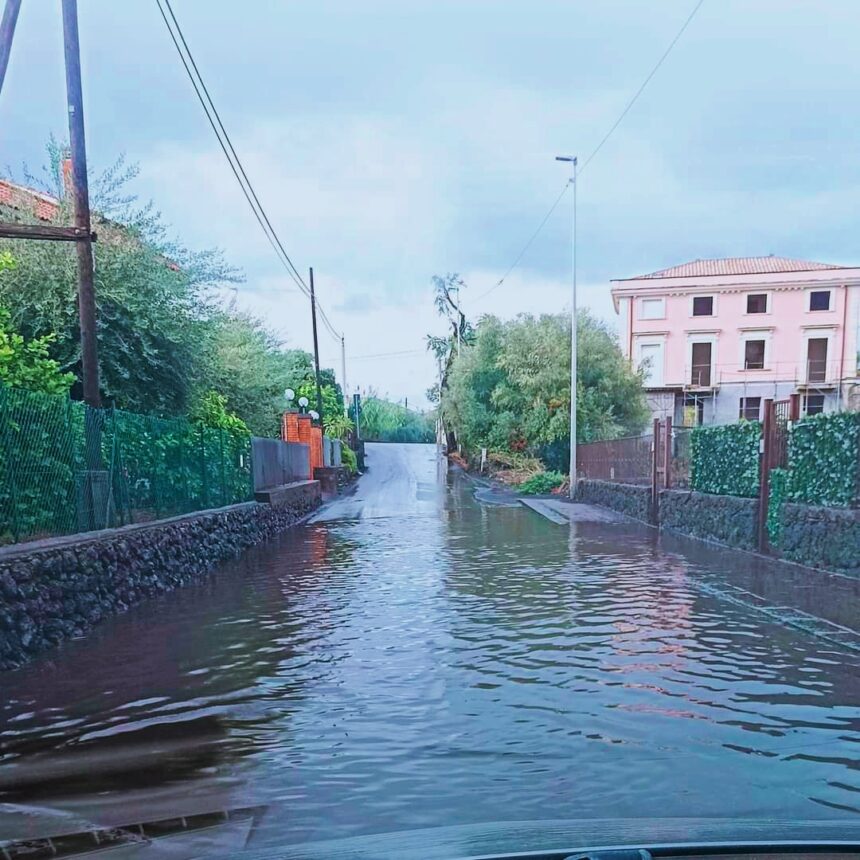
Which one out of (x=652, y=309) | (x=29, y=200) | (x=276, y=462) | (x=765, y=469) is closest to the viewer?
(x=765, y=469)

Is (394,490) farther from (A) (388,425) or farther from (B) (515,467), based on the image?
(A) (388,425)

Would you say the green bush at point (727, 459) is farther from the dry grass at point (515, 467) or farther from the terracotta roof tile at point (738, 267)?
the terracotta roof tile at point (738, 267)

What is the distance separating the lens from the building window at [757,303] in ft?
140

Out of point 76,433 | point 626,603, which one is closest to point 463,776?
point 626,603

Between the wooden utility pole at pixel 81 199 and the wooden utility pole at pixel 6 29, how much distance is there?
1.50m

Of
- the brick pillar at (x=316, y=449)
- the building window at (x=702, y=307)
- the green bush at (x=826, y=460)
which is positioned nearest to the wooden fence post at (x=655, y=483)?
the green bush at (x=826, y=460)

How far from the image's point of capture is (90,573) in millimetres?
8383

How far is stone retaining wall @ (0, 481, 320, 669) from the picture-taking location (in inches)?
270

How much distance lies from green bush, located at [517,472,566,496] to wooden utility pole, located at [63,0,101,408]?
72.3ft

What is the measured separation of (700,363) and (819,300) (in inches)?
282

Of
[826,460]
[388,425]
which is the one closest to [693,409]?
[826,460]

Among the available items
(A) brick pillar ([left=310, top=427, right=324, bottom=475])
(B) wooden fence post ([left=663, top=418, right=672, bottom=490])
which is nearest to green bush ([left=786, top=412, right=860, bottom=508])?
(B) wooden fence post ([left=663, top=418, right=672, bottom=490])

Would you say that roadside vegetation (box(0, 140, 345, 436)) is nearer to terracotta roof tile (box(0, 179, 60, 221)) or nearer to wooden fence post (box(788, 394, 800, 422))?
terracotta roof tile (box(0, 179, 60, 221))

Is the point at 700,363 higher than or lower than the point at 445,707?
higher
